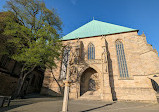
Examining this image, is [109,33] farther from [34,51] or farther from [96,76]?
[34,51]

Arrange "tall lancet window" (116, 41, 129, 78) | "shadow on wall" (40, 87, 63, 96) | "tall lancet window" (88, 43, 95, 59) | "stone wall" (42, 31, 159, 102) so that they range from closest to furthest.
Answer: "stone wall" (42, 31, 159, 102), "tall lancet window" (116, 41, 129, 78), "shadow on wall" (40, 87, 63, 96), "tall lancet window" (88, 43, 95, 59)

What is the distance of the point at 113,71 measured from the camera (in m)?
14.3

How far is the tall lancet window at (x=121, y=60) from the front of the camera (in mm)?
14039

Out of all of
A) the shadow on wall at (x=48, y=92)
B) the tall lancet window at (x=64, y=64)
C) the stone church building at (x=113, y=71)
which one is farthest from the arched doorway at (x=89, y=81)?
the shadow on wall at (x=48, y=92)

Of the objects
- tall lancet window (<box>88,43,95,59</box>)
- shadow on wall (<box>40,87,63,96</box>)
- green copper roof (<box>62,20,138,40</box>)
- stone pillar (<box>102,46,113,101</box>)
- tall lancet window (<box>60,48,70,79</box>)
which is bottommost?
shadow on wall (<box>40,87,63,96</box>)

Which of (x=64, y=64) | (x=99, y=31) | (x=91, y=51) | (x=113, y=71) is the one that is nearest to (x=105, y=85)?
(x=113, y=71)

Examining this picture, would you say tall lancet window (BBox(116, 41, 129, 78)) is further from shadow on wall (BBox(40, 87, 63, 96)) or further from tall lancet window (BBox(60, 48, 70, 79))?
shadow on wall (BBox(40, 87, 63, 96))

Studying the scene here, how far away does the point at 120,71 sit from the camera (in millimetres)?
14305

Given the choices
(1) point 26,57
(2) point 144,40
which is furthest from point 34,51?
(2) point 144,40

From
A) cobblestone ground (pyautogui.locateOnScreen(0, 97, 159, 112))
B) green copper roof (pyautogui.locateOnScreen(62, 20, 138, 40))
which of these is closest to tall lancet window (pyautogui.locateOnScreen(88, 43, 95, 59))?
green copper roof (pyautogui.locateOnScreen(62, 20, 138, 40))

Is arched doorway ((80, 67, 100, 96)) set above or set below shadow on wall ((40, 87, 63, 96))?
above

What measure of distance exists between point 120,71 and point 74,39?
38.8 feet

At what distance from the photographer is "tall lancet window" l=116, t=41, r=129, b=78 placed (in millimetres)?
14039

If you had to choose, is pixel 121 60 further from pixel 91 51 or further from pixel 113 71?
pixel 91 51
